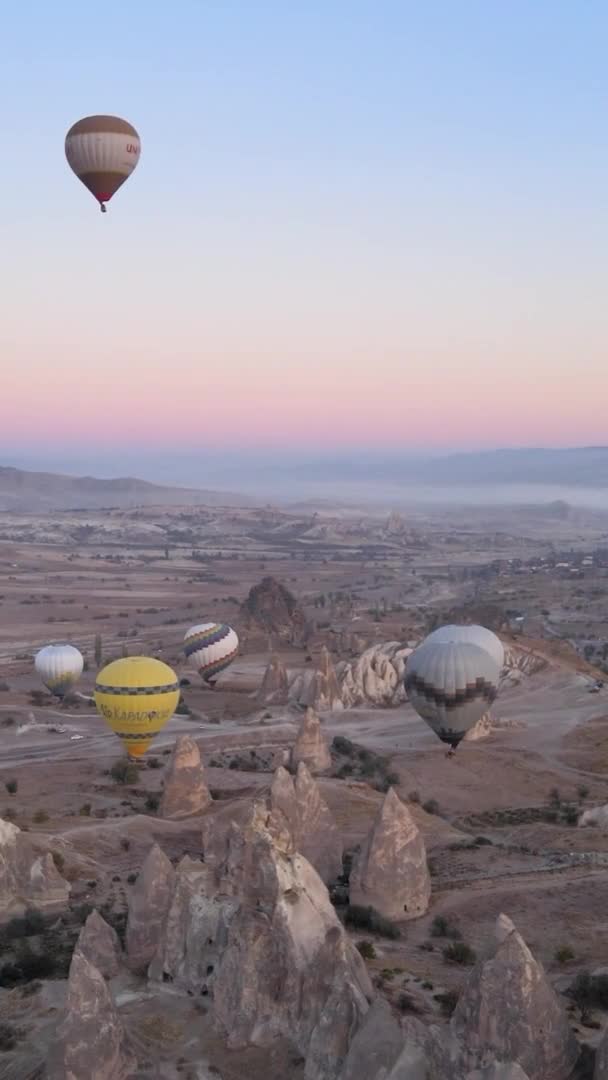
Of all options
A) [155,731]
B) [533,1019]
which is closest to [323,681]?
[155,731]

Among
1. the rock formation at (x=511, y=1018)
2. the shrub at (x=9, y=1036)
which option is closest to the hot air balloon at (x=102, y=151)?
the shrub at (x=9, y=1036)

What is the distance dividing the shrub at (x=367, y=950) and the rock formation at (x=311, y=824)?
5058 mm

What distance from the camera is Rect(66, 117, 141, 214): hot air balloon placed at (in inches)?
1651

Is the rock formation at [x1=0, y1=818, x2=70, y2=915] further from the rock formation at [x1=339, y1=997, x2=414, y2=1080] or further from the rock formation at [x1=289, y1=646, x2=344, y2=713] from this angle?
the rock formation at [x1=289, y1=646, x2=344, y2=713]

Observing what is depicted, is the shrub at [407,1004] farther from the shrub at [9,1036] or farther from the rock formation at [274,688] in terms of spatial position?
the rock formation at [274,688]

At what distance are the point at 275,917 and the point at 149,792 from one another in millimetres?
21505

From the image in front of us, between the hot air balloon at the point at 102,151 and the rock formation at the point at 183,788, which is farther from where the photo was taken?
the hot air balloon at the point at 102,151

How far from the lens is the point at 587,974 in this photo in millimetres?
19812

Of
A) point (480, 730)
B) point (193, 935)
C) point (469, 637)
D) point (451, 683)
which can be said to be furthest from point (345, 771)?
point (193, 935)

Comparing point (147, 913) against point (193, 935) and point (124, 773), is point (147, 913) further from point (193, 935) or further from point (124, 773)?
point (124, 773)

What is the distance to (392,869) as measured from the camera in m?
24.6

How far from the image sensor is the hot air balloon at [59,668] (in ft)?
194

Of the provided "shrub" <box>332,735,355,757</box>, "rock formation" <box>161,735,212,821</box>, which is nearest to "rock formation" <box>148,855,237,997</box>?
"rock formation" <box>161,735,212,821</box>

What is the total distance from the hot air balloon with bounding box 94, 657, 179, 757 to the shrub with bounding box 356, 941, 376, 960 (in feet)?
62.1
